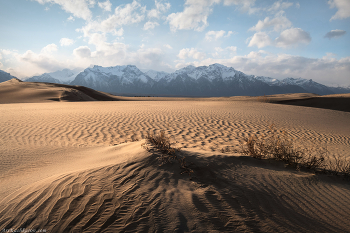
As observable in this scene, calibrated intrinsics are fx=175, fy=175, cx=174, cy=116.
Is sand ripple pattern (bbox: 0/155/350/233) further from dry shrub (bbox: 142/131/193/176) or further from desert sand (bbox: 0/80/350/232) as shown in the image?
dry shrub (bbox: 142/131/193/176)

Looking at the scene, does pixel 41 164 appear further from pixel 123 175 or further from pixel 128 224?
pixel 128 224

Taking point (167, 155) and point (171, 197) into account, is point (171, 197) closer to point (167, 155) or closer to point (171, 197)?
point (171, 197)

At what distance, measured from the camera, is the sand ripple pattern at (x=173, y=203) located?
195 cm

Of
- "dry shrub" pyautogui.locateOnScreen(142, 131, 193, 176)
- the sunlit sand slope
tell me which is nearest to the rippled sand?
the sunlit sand slope

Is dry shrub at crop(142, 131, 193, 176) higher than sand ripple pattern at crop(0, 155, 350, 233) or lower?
higher

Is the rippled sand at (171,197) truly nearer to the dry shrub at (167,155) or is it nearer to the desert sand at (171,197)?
the desert sand at (171,197)

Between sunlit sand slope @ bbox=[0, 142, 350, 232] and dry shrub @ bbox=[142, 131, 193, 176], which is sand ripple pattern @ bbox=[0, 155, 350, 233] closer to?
sunlit sand slope @ bbox=[0, 142, 350, 232]

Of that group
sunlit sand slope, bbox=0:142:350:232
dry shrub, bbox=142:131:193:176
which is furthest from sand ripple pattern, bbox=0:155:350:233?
dry shrub, bbox=142:131:193:176

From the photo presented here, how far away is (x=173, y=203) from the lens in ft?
7.30

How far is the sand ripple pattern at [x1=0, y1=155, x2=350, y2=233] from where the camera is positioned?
1954mm

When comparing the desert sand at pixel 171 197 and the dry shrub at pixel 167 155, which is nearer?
the desert sand at pixel 171 197

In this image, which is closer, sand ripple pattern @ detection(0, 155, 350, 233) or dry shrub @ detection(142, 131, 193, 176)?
sand ripple pattern @ detection(0, 155, 350, 233)

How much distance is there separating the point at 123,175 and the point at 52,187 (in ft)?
3.13

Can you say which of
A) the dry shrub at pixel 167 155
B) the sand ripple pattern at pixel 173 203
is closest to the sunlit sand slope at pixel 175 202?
the sand ripple pattern at pixel 173 203
